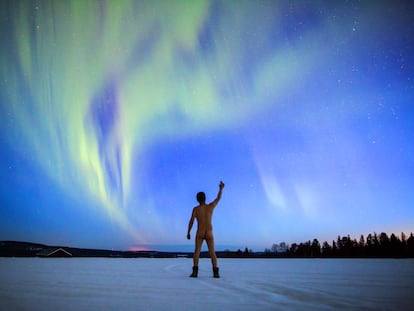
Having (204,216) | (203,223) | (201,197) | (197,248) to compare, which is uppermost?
(201,197)

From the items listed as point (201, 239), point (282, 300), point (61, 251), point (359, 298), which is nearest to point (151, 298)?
point (282, 300)

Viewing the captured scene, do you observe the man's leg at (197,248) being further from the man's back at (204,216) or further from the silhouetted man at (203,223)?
the man's back at (204,216)

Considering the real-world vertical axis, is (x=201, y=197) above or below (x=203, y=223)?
above

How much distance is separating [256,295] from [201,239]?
12.7 ft

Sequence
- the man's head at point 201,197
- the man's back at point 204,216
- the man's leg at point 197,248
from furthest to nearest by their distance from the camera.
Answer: the man's head at point 201,197
the man's back at point 204,216
the man's leg at point 197,248

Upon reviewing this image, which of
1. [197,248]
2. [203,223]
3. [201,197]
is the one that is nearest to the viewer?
[197,248]

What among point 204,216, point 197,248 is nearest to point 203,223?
point 204,216

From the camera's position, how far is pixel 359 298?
405cm

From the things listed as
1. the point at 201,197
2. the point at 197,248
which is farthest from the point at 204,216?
the point at 197,248

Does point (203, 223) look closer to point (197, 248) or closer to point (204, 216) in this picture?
point (204, 216)

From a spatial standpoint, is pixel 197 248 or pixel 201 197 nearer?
pixel 197 248

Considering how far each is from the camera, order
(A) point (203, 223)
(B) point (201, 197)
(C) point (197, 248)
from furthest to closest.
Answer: (B) point (201, 197) < (A) point (203, 223) < (C) point (197, 248)

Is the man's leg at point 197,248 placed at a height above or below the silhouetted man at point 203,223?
below

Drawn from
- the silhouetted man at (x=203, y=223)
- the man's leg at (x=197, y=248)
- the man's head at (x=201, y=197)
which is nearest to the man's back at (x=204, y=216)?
the silhouetted man at (x=203, y=223)
